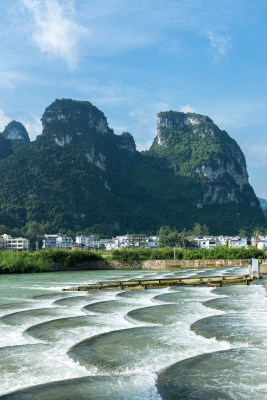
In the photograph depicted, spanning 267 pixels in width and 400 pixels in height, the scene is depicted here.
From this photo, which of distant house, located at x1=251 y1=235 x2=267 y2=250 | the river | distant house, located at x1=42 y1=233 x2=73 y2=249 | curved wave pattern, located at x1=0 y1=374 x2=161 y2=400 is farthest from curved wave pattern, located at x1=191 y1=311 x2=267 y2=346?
distant house, located at x1=42 y1=233 x2=73 y2=249

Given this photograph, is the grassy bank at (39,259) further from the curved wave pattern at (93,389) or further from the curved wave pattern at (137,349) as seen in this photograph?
the curved wave pattern at (93,389)

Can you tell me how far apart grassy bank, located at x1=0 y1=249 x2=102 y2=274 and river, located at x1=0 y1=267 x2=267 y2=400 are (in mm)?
35005

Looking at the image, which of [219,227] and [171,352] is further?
[219,227]

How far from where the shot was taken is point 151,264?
6300cm

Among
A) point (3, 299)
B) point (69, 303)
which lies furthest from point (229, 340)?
point (3, 299)

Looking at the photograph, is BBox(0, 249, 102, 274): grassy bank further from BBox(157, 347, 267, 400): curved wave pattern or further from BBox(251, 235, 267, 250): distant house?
BBox(157, 347, 267, 400): curved wave pattern

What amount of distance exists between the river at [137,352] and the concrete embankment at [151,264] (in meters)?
45.3

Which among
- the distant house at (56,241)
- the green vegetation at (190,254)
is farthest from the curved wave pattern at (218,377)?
the distant house at (56,241)

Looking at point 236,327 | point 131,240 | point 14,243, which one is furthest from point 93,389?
point 131,240

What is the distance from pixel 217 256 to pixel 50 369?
195ft

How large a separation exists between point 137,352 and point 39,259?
46.7 m

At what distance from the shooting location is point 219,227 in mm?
184250

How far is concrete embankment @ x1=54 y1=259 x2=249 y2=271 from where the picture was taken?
2351 inches

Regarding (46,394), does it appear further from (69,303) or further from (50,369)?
(69,303)
